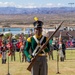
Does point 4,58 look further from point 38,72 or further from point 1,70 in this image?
point 38,72

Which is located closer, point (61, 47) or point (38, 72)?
point (38, 72)

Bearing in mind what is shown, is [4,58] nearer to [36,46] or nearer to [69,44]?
[36,46]

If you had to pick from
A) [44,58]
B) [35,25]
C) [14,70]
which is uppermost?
[35,25]

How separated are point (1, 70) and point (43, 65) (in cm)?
1100

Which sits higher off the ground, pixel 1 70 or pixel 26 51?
pixel 26 51

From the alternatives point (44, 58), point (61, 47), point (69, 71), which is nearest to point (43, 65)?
point (44, 58)

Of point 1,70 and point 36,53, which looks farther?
point 1,70

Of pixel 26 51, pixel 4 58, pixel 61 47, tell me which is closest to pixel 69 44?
pixel 61 47

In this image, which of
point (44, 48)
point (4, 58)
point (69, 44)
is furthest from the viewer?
point (69, 44)

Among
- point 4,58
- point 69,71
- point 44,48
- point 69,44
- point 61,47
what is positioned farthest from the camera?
point 69,44

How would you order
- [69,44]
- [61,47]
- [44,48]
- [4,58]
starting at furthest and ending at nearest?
[69,44]
[61,47]
[4,58]
[44,48]

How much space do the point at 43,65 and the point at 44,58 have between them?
0.18 metres

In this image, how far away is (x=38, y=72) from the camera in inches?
419

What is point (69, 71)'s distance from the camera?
20781 millimetres
